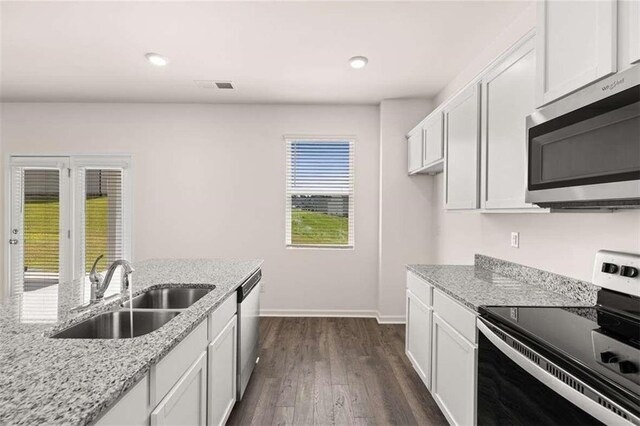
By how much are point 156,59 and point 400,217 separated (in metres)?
3.06

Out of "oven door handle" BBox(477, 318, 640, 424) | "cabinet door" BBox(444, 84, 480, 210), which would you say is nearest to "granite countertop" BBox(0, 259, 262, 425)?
"oven door handle" BBox(477, 318, 640, 424)

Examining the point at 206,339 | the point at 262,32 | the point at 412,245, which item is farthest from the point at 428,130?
the point at 206,339

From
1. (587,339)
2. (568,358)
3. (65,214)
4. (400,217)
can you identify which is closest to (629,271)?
(587,339)

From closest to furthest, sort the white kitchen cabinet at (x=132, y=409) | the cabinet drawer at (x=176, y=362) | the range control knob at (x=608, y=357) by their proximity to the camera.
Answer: the white kitchen cabinet at (x=132, y=409) → the range control knob at (x=608, y=357) → the cabinet drawer at (x=176, y=362)

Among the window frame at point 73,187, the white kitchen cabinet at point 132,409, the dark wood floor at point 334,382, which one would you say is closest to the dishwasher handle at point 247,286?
the dark wood floor at point 334,382

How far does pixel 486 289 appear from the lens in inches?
77.6

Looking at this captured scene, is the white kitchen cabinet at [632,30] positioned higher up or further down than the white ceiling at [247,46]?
further down

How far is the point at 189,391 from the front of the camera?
1.42 metres

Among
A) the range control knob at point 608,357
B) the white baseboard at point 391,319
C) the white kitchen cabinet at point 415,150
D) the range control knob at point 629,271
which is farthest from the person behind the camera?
the white baseboard at point 391,319

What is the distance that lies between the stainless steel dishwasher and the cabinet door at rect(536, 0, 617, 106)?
2.03 m

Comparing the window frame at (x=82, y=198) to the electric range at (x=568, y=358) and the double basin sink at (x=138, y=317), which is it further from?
the electric range at (x=568, y=358)

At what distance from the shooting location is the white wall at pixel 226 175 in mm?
4363

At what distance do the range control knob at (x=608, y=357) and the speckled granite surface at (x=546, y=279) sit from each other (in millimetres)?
723

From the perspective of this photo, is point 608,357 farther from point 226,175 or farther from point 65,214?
point 65,214
